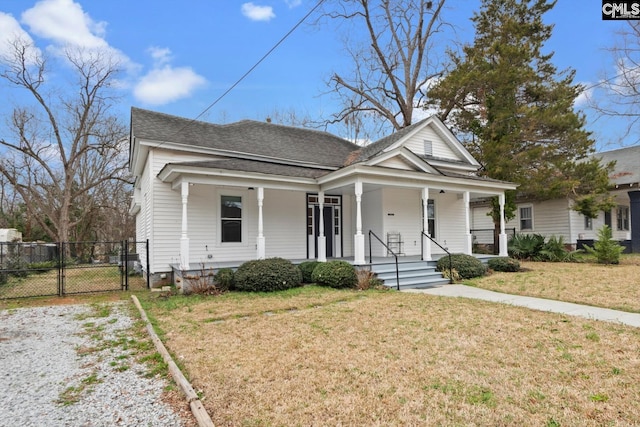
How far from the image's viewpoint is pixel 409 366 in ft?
14.1

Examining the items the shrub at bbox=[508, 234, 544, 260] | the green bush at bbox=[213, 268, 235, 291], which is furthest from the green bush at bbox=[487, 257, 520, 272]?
the green bush at bbox=[213, 268, 235, 291]

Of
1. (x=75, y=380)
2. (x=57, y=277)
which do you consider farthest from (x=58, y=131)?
(x=75, y=380)

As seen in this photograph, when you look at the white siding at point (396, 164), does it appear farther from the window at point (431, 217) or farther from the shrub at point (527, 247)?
the shrub at point (527, 247)

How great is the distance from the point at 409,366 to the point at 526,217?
21.2 metres

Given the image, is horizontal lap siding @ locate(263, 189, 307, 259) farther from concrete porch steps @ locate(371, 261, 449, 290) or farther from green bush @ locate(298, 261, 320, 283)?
concrete porch steps @ locate(371, 261, 449, 290)

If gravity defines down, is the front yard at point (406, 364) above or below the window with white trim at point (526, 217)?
below

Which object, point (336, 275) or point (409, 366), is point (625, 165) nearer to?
point (336, 275)

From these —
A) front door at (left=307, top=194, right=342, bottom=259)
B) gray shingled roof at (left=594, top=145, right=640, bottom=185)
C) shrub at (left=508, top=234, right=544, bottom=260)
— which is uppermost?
gray shingled roof at (left=594, top=145, right=640, bottom=185)

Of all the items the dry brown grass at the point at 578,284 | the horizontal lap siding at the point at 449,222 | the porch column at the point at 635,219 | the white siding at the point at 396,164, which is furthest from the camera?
the porch column at the point at 635,219

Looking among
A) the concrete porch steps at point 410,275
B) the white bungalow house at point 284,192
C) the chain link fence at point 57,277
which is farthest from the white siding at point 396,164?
the chain link fence at point 57,277

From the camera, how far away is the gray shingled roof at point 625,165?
19.8m

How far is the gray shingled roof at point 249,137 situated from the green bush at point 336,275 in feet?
17.0

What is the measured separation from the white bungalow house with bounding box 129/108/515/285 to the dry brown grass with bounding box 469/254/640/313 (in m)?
2.19

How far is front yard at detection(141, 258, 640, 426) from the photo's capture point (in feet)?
10.6
